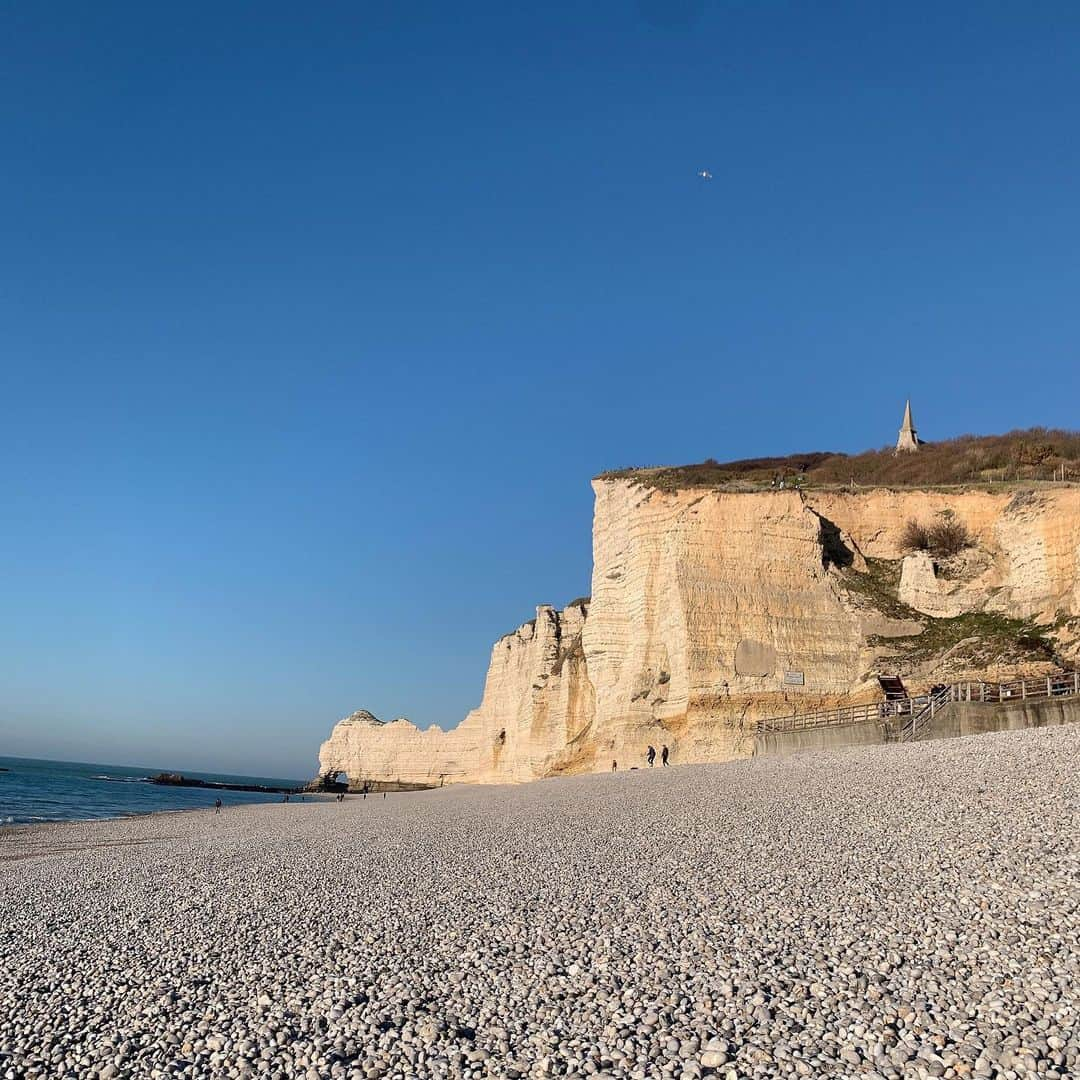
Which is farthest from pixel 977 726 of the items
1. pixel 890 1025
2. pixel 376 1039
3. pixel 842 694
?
pixel 376 1039

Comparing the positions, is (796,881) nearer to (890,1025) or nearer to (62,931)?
(890,1025)

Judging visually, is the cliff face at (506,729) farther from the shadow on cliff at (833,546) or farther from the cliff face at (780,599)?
the shadow on cliff at (833,546)

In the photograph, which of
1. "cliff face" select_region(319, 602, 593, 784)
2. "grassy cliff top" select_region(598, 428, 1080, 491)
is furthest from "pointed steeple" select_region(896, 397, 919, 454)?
"cliff face" select_region(319, 602, 593, 784)

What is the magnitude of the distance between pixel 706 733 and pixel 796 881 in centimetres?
2270

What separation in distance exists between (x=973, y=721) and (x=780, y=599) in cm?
1136

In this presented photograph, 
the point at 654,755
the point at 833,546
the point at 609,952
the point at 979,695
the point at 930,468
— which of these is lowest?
the point at 609,952

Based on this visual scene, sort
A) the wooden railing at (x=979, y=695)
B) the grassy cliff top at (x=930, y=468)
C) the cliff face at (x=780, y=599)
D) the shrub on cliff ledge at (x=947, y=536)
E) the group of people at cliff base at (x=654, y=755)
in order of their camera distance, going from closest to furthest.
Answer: the wooden railing at (x=979, y=695), the cliff face at (x=780, y=599), the group of people at cliff base at (x=654, y=755), the shrub on cliff ledge at (x=947, y=536), the grassy cliff top at (x=930, y=468)

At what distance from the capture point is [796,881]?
9.41 meters

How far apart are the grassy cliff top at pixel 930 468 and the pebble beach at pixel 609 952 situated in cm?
2572

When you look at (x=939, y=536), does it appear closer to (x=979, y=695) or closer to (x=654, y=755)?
(x=979, y=695)

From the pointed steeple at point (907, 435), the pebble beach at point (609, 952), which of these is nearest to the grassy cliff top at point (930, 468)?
the pointed steeple at point (907, 435)

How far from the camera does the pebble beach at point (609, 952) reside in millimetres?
5523

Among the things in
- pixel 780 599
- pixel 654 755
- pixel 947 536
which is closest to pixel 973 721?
pixel 780 599

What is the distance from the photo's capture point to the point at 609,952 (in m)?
7.41
